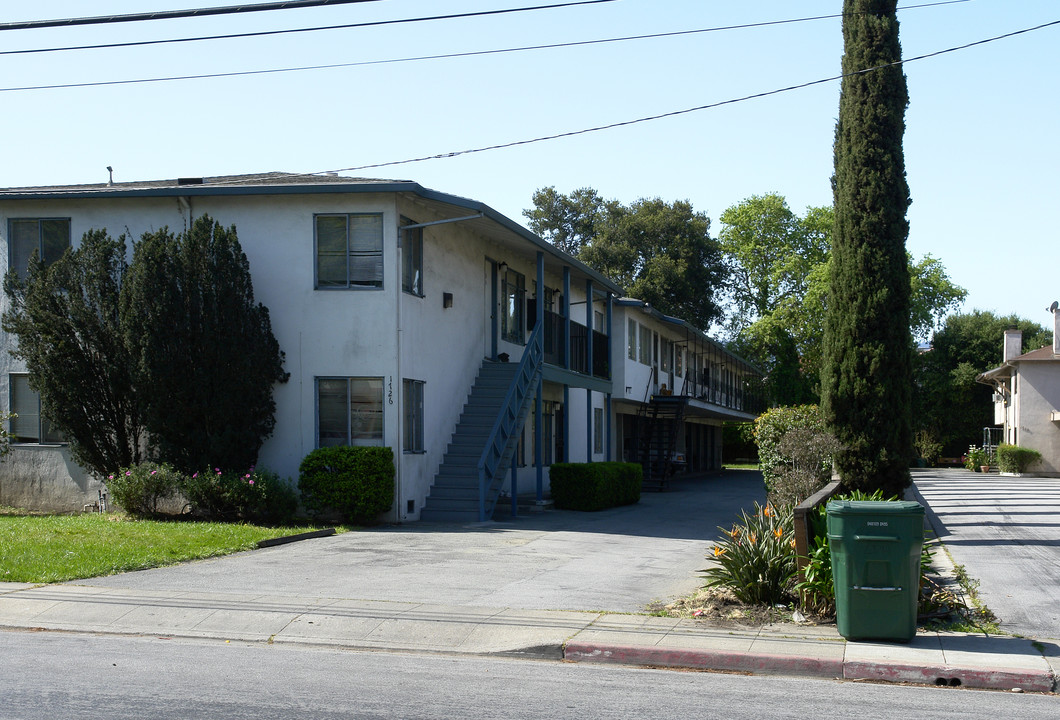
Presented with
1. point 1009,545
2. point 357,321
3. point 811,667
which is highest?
point 357,321

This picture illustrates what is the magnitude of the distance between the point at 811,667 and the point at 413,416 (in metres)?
12.0

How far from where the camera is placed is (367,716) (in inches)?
245

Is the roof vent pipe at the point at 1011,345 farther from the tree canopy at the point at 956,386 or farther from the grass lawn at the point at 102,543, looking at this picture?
the grass lawn at the point at 102,543

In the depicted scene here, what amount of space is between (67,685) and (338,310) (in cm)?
1171

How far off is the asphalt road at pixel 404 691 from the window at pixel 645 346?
27.5 meters

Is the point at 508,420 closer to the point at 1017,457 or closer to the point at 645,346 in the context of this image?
the point at 645,346

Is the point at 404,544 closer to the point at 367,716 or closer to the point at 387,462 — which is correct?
the point at 387,462

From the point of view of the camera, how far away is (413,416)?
1894 centimetres

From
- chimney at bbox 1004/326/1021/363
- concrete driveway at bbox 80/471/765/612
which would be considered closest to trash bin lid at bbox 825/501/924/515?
concrete driveway at bbox 80/471/765/612

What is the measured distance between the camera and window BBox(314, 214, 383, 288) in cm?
1817

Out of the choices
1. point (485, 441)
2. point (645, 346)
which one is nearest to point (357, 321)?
point (485, 441)

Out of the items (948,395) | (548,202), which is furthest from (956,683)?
(548,202)

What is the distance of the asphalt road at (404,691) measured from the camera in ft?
21.0

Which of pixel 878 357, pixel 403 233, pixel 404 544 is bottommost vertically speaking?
pixel 404 544
